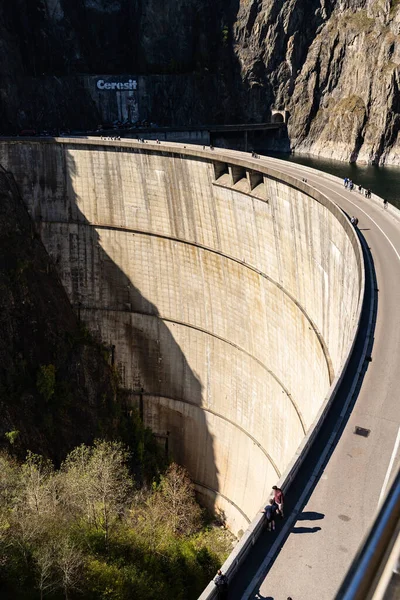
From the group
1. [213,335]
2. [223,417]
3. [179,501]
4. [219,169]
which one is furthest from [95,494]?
[219,169]

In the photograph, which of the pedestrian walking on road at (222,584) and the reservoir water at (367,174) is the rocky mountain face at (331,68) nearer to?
the reservoir water at (367,174)

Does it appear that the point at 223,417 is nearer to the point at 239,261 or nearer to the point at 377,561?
the point at 239,261

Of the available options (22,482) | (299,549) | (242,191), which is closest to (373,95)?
(242,191)

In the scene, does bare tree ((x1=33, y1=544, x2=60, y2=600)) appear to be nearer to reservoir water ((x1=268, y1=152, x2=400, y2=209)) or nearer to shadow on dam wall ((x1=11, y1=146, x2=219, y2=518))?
shadow on dam wall ((x1=11, y1=146, x2=219, y2=518))

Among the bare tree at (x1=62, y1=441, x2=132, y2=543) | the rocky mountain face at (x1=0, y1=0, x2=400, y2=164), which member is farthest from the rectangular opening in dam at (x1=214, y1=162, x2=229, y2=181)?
the rocky mountain face at (x1=0, y1=0, x2=400, y2=164)

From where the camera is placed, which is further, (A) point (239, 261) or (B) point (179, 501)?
(A) point (239, 261)

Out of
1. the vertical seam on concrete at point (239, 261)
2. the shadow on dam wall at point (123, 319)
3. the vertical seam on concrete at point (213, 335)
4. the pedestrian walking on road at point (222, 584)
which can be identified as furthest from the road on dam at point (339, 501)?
the shadow on dam wall at point (123, 319)

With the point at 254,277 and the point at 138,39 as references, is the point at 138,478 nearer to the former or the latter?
the point at 254,277
